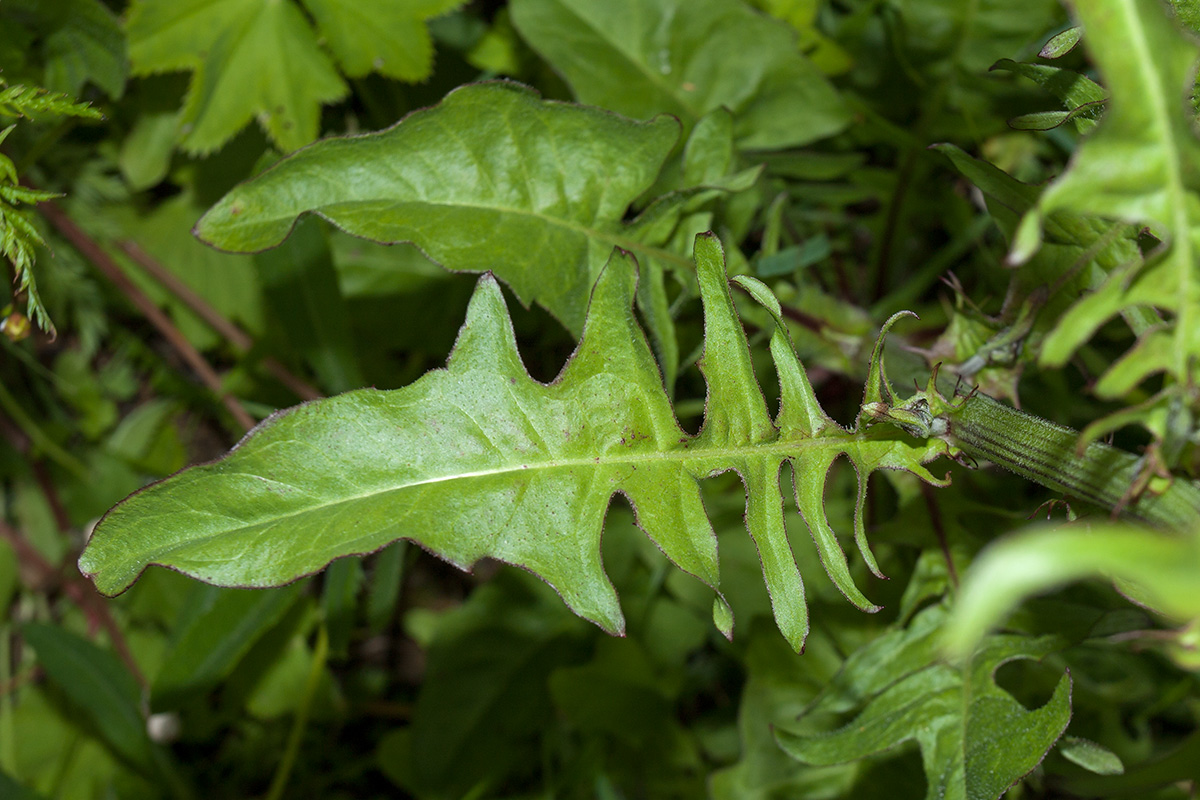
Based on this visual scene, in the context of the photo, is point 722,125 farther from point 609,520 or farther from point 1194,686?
point 1194,686

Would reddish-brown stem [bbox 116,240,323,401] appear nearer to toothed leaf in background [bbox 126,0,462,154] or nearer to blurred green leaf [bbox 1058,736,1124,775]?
toothed leaf in background [bbox 126,0,462,154]

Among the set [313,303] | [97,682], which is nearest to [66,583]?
[97,682]

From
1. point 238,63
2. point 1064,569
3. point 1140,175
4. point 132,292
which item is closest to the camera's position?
point 1064,569

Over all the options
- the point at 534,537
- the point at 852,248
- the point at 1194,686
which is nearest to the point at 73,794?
the point at 534,537

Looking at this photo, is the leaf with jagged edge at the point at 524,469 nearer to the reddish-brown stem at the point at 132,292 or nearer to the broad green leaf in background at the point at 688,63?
the broad green leaf in background at the point at 688,63

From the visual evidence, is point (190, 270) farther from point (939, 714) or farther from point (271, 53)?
point (939, 714)

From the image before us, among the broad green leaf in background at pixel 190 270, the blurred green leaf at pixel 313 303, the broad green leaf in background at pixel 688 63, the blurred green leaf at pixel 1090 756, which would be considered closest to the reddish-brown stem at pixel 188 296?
the broad green leaf in background at pixel 190 270

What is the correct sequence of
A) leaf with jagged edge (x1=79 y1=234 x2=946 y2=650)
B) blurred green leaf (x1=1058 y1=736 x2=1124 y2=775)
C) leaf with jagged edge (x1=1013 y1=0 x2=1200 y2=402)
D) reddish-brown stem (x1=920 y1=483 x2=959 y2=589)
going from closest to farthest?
leaf with jagged edge (x1=1013 y1=0 x2=1200 y2=402)
leaf with jagged edge (x1=79 y1=234 x2=946 y2=650)
blurred green leaf (x1=1058 y1=736 x2=1124 y2=775)
reddish-brown stem (x1=920 y1=483 x2=959 y2=589)

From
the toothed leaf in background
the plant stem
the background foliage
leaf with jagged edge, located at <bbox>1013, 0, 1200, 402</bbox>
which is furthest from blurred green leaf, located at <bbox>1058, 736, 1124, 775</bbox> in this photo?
the toothed leaf in background
